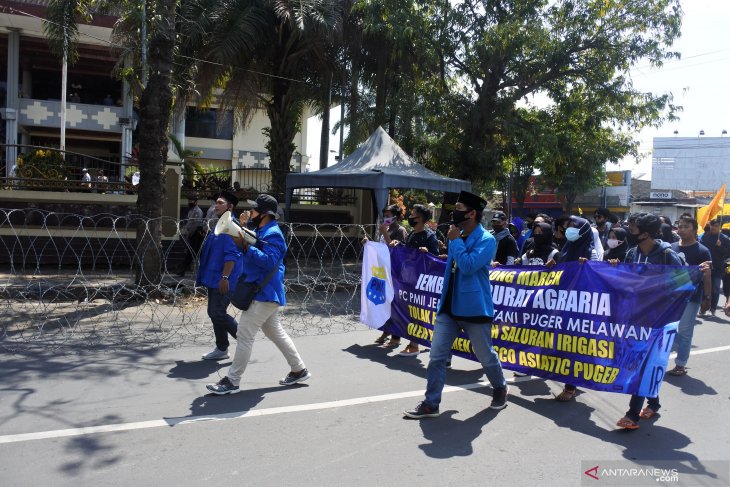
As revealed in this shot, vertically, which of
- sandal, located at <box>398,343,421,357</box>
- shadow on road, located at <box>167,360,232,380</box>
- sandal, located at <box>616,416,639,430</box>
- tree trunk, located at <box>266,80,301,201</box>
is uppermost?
tree trunk, located at <box>266,80,301,201</box>

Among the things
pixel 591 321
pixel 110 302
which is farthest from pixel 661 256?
pixel 110 302

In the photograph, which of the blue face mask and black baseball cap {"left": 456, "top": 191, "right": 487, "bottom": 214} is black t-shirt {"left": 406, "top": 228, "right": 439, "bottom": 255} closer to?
the blue face mask

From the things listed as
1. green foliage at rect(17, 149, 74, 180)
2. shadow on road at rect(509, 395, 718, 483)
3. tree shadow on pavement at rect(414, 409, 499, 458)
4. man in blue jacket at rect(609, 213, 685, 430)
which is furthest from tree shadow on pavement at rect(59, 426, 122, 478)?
green foliage at rect(17, 149, 74, 180)

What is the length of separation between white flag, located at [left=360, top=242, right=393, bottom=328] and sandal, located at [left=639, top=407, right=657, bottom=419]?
337 cm

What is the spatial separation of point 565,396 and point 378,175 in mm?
8743

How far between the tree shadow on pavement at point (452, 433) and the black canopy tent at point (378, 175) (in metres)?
8.83

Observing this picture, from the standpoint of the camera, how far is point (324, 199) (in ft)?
62.1

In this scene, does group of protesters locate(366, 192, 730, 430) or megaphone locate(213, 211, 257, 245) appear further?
megaphone locate(213, 211, 257, 245)

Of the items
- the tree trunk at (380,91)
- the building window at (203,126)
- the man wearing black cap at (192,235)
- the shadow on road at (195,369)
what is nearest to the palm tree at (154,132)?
the man wearing black cap at (192,235)

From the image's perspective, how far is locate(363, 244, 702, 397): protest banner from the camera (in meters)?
5.21

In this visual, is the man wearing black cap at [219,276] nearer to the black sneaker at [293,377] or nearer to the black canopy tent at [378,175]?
the black sneaker at [293,377]

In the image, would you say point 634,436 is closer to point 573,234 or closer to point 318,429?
point 573,234

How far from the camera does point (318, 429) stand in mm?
4910

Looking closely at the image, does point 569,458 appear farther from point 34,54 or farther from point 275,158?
point 34,54
